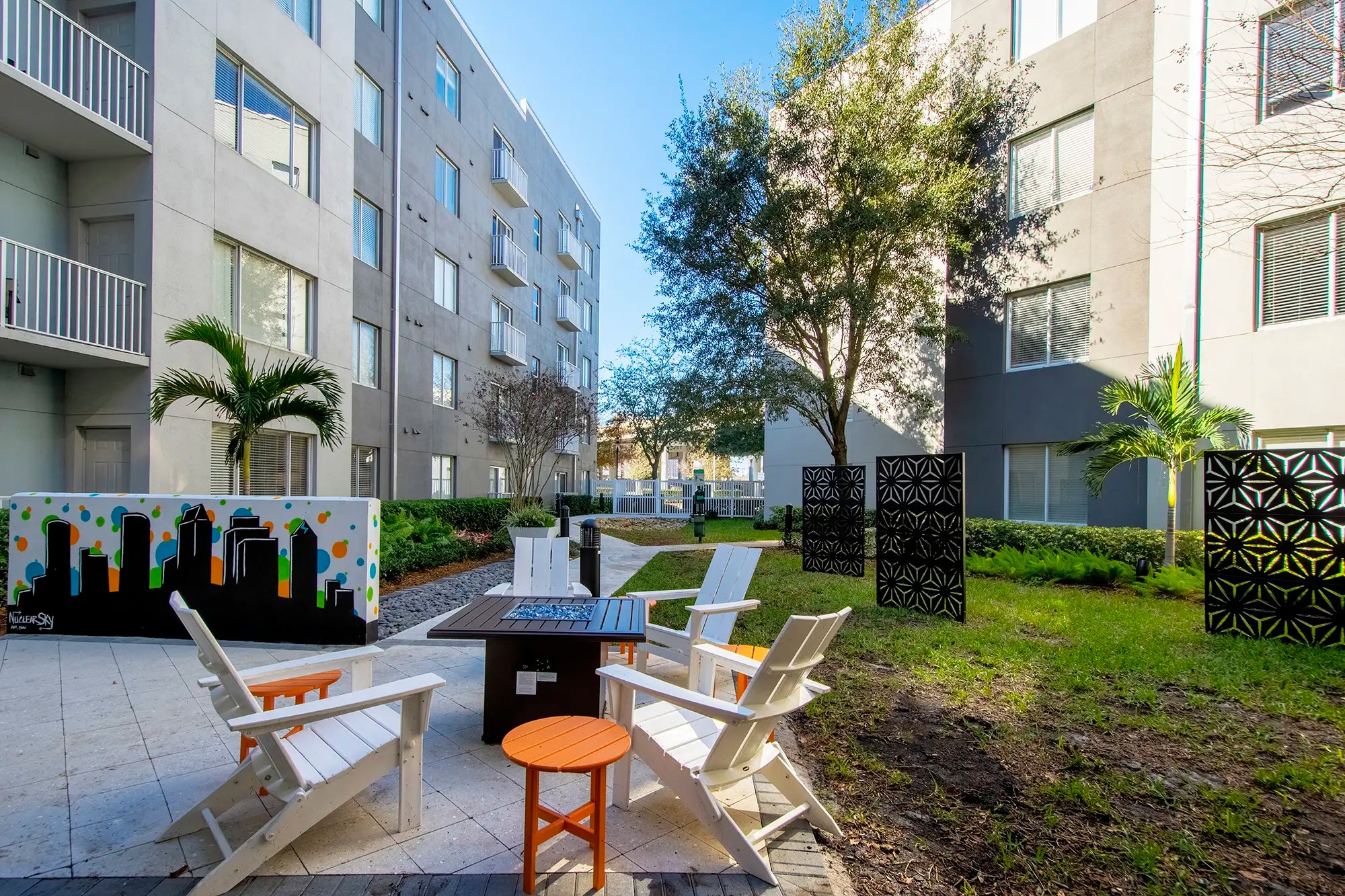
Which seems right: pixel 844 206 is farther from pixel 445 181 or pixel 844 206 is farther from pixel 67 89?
pixel 67 89

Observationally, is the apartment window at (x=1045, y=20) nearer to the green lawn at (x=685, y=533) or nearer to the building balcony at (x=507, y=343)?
the green lawn at (x=685, y=533)

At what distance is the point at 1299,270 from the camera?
30.6 ft

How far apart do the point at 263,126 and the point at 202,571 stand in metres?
7.79

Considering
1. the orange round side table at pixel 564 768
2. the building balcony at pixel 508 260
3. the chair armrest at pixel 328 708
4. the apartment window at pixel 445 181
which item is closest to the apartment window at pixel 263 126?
the apartment window at pixel 445 181

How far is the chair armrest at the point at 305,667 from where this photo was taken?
10.6ft

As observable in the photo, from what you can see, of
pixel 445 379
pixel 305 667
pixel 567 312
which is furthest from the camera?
pixel 567 312

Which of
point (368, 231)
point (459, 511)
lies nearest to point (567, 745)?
point (459, 511)

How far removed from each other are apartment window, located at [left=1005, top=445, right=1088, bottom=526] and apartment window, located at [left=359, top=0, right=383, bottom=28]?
16.3 metres

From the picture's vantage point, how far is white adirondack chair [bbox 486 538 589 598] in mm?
6145

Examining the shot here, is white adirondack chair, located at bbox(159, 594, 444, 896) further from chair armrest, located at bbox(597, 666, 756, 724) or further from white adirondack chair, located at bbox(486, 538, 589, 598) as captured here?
white adirondack chair, located at bbox(486, 538, 589, 598)

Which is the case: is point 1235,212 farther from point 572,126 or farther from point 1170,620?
point 572,126

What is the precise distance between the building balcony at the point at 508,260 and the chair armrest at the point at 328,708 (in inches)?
751

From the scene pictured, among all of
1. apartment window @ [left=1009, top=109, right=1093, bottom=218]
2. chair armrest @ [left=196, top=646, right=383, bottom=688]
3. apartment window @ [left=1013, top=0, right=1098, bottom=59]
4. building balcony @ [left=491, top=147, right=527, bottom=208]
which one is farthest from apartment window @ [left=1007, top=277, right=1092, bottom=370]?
building balcony @ [left=491, top=147, right=527, bottom=208]

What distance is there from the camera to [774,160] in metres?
13.6
